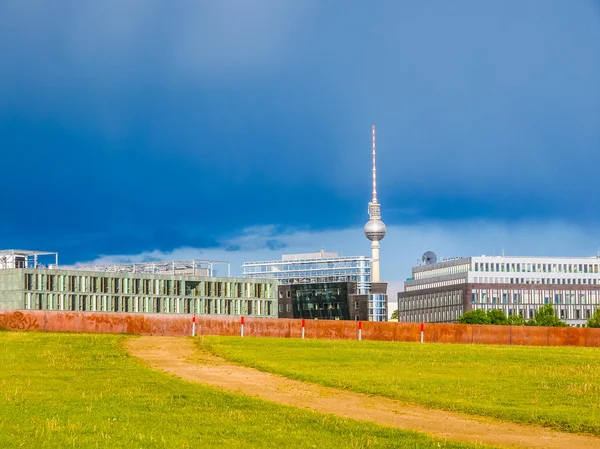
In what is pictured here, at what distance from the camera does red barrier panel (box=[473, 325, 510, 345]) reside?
7694cm

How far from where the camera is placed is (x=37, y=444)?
24172mm

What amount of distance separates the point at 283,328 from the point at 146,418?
156 feet

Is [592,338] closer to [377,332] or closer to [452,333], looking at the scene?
[452,333]

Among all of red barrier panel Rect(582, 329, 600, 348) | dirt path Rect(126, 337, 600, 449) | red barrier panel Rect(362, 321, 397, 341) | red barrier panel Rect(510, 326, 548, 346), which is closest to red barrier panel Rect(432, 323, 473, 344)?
red barrier panel Rect(362, 321, 397, 341)

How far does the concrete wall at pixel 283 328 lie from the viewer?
69812 mm

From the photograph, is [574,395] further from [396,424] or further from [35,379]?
[35,379]

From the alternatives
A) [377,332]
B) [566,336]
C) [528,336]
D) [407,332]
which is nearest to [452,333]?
[407,332]

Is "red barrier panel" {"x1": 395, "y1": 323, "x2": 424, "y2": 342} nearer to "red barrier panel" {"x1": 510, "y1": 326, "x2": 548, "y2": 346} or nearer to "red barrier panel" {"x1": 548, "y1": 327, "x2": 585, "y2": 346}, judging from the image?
"red barrier panel" {"x1": 510, "y1": 326, "x2": 548, "y2": 346}

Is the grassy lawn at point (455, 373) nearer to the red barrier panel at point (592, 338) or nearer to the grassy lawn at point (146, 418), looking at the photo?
the grassy lawn at point (146, 418)

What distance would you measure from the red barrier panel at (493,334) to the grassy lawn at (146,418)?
133 feet

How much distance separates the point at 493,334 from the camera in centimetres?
7762

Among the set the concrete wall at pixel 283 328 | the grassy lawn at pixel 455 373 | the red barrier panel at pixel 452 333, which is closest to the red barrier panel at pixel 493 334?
the concrete wall at pixel 283 328

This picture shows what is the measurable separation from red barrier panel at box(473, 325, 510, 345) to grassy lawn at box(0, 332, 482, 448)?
4042 centimetres

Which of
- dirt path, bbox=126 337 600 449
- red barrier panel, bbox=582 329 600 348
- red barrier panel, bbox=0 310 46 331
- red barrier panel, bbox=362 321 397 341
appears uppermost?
red barrier panel, bbox=0 310 46 331
